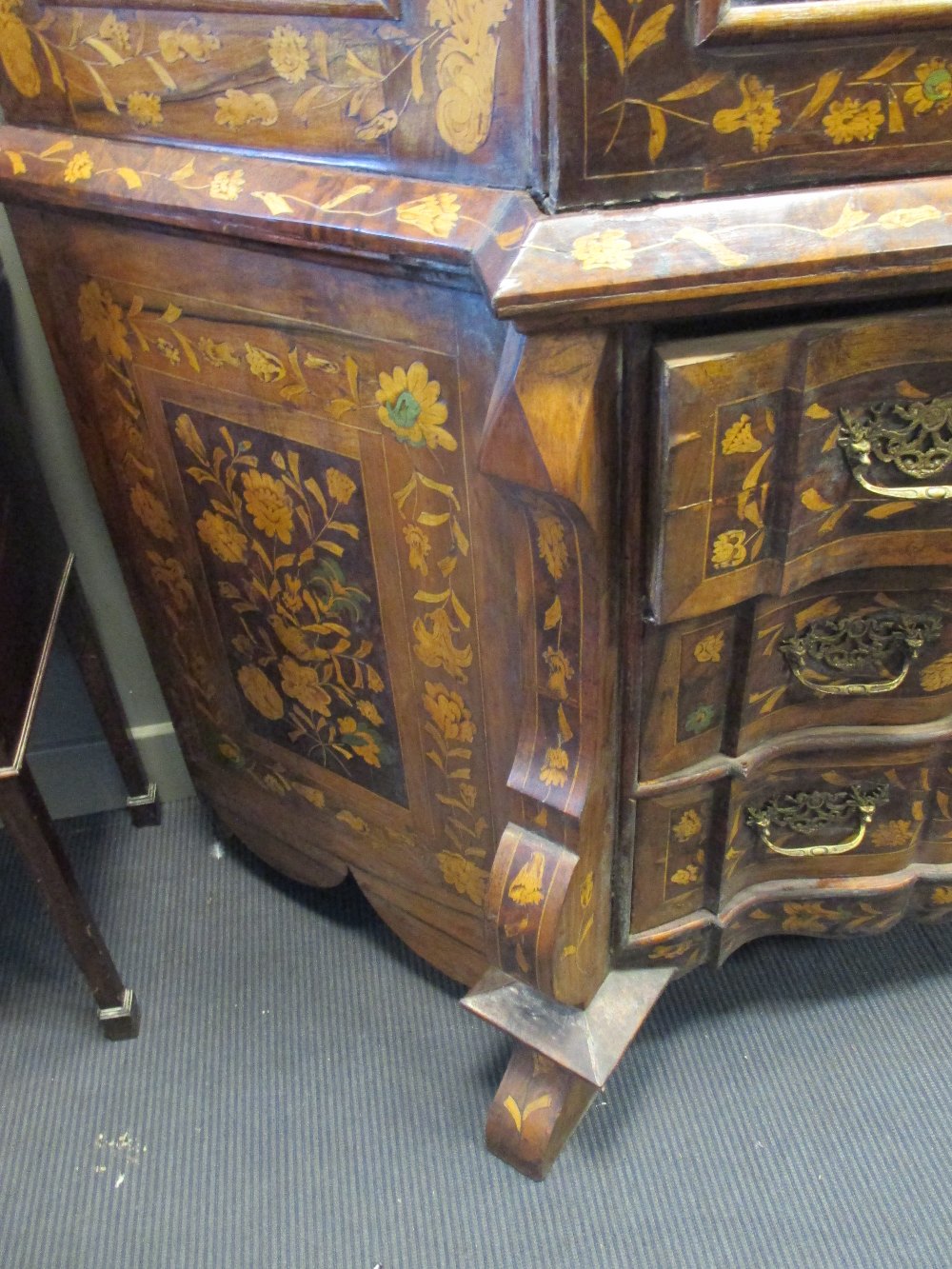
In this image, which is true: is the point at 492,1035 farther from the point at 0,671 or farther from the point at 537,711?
the point at 0,671

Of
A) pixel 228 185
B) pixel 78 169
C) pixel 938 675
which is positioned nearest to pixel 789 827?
pixel 938 675

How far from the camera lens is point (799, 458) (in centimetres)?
68

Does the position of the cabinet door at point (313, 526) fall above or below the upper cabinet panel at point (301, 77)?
below

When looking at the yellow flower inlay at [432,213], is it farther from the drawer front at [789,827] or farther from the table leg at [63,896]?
the table leg at [63,896]

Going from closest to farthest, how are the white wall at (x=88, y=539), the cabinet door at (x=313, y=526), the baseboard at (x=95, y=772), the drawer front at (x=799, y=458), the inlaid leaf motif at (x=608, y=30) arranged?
the inlaid leaf motif at (x=608, y=30) < the drawer front at (x=799, y=458) < the cabinet door at (x=313, y=526) < the white wall at (x=88, y=539) < the baseboard at (x=95, y=772)

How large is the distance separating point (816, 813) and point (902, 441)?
39 cm

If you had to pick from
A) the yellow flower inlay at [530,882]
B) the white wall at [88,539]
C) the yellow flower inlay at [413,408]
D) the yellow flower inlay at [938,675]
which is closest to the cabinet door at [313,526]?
the yellow flower inlay at [413,408]

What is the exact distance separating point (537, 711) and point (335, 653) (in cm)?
26

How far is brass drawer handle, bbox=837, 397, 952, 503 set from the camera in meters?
0.68

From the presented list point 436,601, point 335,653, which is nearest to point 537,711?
point 436,601

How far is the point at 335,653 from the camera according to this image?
979 mm

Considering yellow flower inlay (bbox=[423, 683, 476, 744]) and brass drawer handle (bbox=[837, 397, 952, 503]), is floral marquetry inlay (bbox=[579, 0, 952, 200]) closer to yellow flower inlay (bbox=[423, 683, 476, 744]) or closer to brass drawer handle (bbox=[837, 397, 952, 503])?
brass drawer handle (bbox=[837, 397, 952, 503])

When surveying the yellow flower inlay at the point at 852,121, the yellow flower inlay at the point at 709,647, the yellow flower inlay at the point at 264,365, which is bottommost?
the yellow flower inlay at the point at 709,647

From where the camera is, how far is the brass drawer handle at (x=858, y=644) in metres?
0.81
